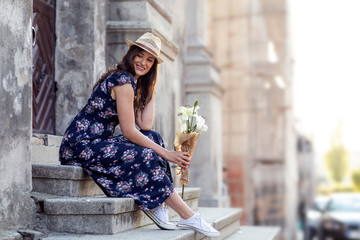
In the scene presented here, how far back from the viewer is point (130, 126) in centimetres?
432

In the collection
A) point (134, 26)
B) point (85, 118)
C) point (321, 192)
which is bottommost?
point (321, 192)

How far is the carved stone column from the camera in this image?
8766mm

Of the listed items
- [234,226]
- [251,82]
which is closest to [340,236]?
[251,82]

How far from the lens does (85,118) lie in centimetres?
450

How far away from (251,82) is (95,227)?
10.9m

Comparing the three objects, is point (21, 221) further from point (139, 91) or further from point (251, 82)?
point (251, 82)

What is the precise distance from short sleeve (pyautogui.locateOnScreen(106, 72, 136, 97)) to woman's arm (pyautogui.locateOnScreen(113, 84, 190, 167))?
3 centimetres

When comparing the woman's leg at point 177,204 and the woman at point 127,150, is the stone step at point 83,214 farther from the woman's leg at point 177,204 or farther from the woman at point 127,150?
the woman's leg at point 177,204

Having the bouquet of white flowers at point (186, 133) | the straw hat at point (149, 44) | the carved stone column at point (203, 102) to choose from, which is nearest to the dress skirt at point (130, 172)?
the bouquet of white flowers at point (186, 133)

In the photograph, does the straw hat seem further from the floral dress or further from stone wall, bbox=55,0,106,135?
stone wall, bbox=55,0,106,135

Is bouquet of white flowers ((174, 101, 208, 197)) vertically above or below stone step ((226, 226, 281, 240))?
above

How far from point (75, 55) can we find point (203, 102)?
3.43 metres

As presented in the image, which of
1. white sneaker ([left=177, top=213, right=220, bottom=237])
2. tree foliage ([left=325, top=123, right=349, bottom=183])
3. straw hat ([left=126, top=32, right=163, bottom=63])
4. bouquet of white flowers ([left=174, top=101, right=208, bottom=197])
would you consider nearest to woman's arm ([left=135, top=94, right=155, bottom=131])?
bouquet of white flowers ([left=174, top=101, right=208, bottom=197])

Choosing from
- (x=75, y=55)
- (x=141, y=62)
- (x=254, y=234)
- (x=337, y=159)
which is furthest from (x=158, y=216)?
(x=337, y=159)
